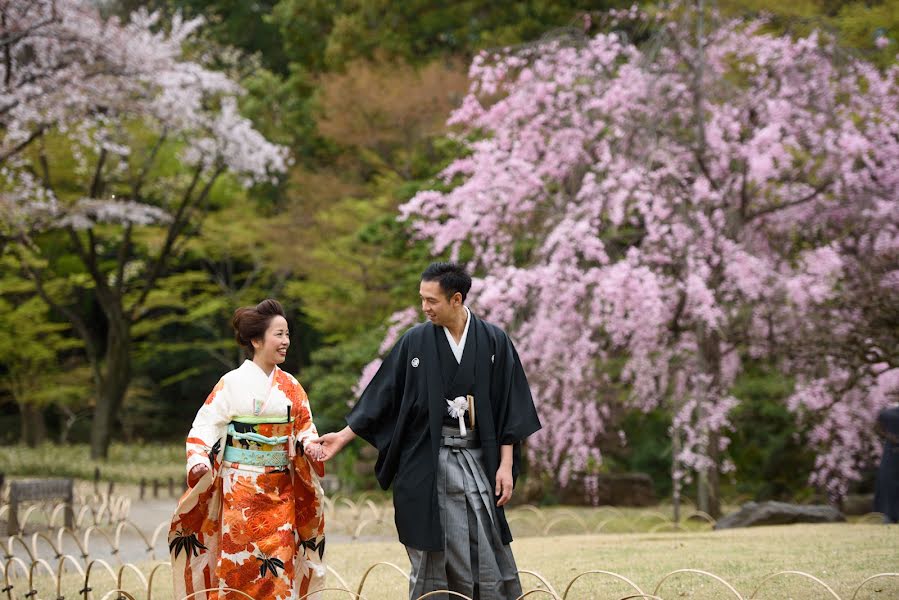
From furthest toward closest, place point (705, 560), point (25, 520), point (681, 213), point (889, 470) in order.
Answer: point (681, 213)
point (889, 470)
point (25, 520)
point (705, 560)

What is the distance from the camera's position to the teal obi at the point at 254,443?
4.21 m

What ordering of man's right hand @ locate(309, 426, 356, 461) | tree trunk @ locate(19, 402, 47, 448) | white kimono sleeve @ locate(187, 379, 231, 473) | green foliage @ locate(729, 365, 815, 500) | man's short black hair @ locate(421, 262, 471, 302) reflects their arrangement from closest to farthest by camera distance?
man's short black hair @ locate(421, 262, 471, 302) → man's right hand @ locate(309, 426, 356, 461) → white kimono sleeve @ locate(187, 379, 231, 473) → green foliage @ locate(729, 365, 815, 500) → tree trunk @ locate(19, 402, 47, 448)

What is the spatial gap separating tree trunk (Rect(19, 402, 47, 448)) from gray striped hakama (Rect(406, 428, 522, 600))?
17687 mm

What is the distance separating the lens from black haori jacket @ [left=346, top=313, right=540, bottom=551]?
3738 millimetres

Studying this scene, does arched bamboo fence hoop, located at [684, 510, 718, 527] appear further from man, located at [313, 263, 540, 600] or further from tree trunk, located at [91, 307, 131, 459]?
tree trunk, located at [91, 307, 131, 459]

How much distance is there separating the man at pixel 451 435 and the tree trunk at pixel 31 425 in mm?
17517

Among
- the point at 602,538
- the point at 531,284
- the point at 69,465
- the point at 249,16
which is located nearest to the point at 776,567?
the point at 602,538

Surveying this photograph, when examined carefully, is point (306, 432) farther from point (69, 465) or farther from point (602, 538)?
point (69, 465)

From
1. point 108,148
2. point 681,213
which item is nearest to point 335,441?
point 681,213

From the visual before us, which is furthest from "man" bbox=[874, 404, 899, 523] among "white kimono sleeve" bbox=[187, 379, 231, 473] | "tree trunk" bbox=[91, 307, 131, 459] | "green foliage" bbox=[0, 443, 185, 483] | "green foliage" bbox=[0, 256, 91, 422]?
"green foliage" bbox=[0, 256, 91, 422]

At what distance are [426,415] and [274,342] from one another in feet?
2.68

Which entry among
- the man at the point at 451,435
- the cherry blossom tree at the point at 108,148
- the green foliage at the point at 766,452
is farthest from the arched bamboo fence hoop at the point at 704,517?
the cherry blossom tree at the point at 108,148

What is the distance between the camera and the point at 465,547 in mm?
3701

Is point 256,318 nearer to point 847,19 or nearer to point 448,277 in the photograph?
point 448,277
